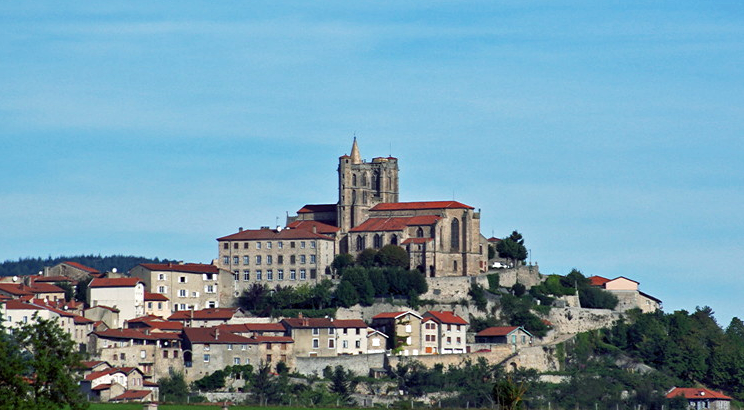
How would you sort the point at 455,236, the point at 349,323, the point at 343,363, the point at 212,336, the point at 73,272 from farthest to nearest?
the point at 455,236, the point at 73,272, the point at 349,323, the point at 343,363, the point at 212,336

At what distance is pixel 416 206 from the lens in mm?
105312

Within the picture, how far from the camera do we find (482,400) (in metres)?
86.1

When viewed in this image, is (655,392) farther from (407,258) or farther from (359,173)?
(359,173)

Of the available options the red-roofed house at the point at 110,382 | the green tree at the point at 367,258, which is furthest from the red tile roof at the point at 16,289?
the green tree at the point at 367,258

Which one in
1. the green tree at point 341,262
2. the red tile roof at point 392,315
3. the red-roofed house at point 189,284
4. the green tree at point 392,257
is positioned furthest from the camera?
the green tree at point 341,262

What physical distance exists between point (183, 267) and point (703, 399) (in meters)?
33.3

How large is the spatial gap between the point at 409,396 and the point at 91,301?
70.9 ft

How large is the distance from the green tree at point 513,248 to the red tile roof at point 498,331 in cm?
1060

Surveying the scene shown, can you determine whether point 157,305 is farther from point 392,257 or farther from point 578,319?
point 578,319

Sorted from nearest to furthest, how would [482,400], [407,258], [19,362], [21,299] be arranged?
[19,362] < [482,400] < [21,299] < [407,258]

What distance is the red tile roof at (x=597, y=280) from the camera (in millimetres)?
107225

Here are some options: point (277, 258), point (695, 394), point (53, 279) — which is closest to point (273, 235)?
point (277, 258)

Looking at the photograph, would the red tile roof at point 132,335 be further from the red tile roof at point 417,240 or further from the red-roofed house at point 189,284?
the red tile roof at point 417,240

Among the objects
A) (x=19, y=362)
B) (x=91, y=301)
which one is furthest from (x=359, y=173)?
(x=19, y=362)
